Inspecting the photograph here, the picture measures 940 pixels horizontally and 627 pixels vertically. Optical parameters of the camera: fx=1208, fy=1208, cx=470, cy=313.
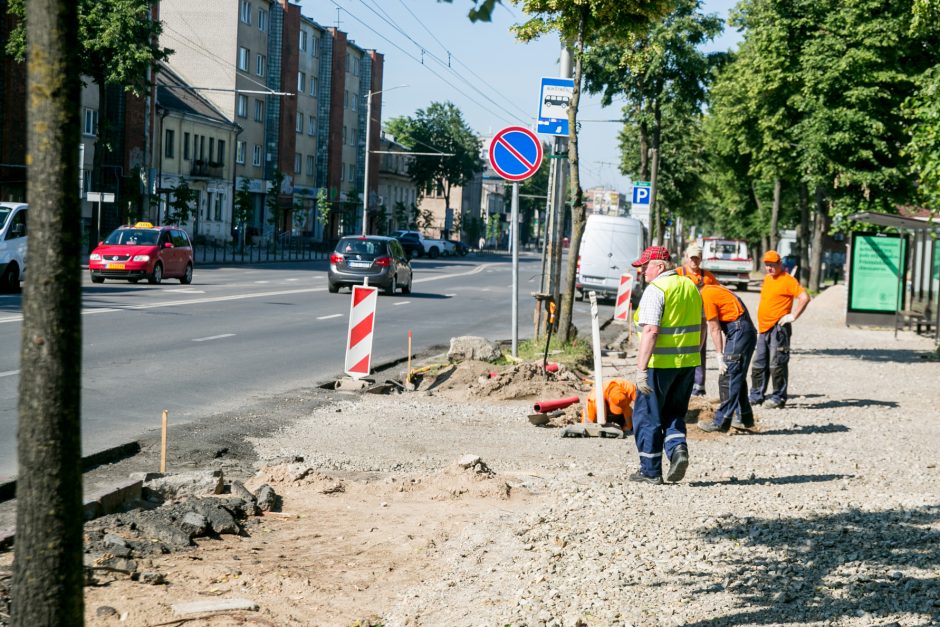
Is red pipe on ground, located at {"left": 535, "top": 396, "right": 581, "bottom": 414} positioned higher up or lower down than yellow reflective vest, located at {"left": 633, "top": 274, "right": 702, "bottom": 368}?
lower down

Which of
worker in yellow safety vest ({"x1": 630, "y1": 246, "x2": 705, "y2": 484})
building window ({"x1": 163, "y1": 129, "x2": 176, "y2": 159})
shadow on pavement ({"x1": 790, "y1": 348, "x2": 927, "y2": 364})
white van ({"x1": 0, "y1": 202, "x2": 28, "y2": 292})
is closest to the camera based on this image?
worker in yellow safety vest ({"x1": 630, "y1": 246, "x2": 705, "y2": 484})

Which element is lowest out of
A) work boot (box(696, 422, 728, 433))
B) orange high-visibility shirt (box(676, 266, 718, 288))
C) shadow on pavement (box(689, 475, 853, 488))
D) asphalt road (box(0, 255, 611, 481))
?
asphalt road (box(0, 255, 611, 481))

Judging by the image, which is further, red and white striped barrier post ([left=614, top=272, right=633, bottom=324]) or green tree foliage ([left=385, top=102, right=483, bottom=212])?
green tree foliage ([left=385, top=102, right=483, bottom=212])

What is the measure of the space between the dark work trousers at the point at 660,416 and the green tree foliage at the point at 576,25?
8540mm

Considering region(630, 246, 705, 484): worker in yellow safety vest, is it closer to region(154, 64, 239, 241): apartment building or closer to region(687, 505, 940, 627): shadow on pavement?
region(687, 505, 940, 627): shadow on pavement

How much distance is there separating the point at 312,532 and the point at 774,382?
312 inches

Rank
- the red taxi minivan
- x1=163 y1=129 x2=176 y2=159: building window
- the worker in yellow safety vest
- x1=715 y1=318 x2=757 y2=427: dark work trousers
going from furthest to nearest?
x1=163 y1=129 x2=176 y2=159: building window → the red taxi minivan → x1=715 y1=318 x2=757 y2=427: dark work trousers → the worker in yellow safety vest

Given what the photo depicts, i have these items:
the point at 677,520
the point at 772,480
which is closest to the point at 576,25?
the point at 772,480

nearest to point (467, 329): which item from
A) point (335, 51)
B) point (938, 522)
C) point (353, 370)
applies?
point (353, 370)

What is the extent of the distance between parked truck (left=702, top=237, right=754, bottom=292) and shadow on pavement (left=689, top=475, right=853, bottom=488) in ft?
148

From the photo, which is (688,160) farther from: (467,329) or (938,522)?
(938,522)

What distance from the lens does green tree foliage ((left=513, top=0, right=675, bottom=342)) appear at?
54.8ft

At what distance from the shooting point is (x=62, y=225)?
3.15 metres

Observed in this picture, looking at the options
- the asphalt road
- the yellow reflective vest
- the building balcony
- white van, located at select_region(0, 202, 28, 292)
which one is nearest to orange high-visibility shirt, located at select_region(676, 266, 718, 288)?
the yellow reflective vest
